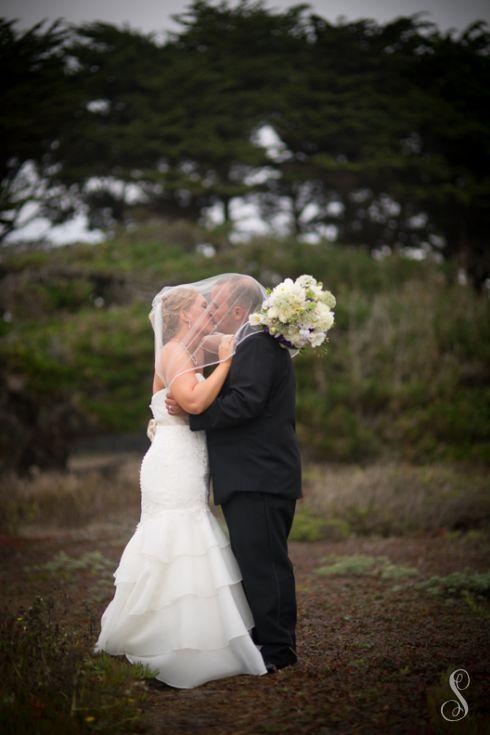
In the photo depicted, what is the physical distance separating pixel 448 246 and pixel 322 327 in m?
20.6

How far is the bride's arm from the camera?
13.0 ft

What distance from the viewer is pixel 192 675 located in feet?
12.8

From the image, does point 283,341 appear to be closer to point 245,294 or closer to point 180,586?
point 245,294

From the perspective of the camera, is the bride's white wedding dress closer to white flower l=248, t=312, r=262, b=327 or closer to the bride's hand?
the bride's hand

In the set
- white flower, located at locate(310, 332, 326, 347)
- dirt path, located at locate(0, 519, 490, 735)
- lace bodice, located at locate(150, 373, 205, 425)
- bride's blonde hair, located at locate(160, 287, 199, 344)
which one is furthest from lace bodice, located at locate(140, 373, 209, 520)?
dirt path, located at locate(0, 519, 490, 735)

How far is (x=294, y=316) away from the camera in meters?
3.91

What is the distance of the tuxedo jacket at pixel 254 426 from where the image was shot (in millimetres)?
3936

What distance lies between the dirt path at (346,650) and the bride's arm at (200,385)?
158 cm

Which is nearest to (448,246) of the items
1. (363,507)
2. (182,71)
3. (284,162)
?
(284,162)

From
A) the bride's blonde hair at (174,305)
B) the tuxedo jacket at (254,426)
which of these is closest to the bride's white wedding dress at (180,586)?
the tuxedo jacket at (254,426)

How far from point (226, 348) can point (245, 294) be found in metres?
0.37

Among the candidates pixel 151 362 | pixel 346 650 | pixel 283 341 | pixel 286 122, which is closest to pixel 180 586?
pixel 346 650

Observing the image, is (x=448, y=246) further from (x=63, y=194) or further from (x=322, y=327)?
(x=322, y=327)

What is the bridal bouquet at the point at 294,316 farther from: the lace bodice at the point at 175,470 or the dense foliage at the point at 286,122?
the dense foliage at the point at 286,122
